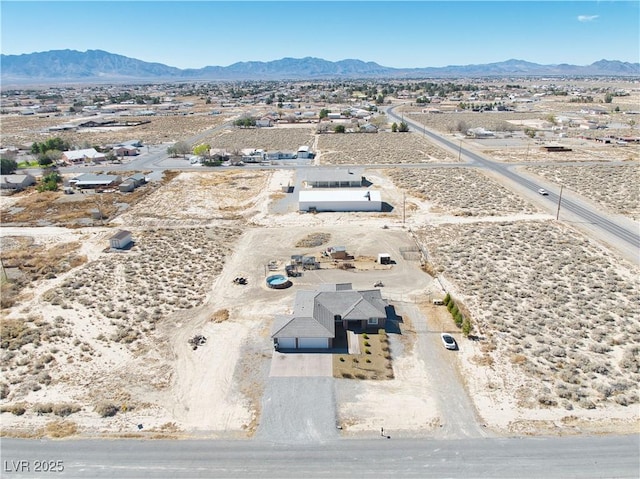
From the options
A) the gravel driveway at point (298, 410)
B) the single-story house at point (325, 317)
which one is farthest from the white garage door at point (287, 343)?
the gravel driveway at point (298, 410)

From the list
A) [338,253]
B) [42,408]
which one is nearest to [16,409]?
[42,408]

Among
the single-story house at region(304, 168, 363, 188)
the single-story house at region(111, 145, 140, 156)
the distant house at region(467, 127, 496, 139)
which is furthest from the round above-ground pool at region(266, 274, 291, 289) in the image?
the distant house at region(467, 127, 496, 139)

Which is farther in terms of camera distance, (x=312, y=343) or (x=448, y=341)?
(x=448, y=341)

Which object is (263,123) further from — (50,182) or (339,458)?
(339,458)

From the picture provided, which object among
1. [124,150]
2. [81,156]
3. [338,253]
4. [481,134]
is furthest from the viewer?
[481,134]

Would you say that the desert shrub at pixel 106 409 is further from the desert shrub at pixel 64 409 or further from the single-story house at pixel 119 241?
the single-story house at pixel 119 241

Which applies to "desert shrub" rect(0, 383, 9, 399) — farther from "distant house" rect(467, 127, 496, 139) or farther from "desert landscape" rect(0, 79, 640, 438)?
"distant house" rect(467, 127, 496, 139)
